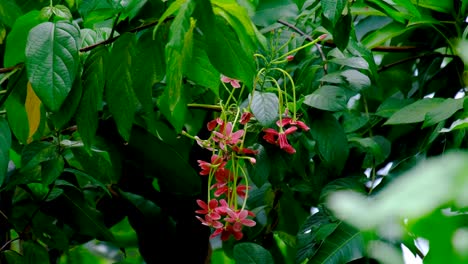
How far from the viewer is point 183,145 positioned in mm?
1273

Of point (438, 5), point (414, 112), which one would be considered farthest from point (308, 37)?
point (438, 5)

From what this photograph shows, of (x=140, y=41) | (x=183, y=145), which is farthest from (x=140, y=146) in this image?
(x=140, y=41)

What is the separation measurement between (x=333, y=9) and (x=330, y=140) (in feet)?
0.98

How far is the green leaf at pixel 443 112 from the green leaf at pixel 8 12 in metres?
0.61

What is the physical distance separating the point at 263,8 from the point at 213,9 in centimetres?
60

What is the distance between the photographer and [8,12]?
101 centimetres

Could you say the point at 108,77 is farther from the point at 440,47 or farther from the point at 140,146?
the point at 440,47

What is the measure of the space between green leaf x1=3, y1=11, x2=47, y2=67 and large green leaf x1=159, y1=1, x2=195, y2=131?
0.69 ft

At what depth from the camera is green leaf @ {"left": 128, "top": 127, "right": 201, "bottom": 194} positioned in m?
1.17

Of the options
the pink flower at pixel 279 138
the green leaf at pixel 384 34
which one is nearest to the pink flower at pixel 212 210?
the pink flower at pixel 279 138

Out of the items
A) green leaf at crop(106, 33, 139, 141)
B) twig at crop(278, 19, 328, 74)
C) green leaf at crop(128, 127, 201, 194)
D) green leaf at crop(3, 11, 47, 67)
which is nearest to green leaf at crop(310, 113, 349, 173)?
twig at crop(278, 19, 328, 74)

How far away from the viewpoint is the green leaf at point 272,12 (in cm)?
134

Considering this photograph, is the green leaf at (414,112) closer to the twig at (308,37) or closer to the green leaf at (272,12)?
the twig at (308,37)

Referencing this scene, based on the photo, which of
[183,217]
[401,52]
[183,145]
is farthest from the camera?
[401,52]
